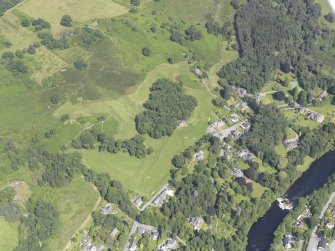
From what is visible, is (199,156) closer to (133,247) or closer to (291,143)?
(291,143)

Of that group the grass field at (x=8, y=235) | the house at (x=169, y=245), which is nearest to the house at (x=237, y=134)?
the house at (x=169, y=245)

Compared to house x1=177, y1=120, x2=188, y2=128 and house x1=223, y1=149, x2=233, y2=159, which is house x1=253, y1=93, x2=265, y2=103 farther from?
house x1=177, y1=120, x2=188, y2=128

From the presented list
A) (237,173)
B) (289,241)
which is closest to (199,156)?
(237,173)

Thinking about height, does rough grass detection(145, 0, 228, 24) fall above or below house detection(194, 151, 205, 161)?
above

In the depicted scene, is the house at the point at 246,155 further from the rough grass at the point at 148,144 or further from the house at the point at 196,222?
the house at the point at 196,222

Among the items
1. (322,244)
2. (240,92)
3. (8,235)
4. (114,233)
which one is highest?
(322,244)

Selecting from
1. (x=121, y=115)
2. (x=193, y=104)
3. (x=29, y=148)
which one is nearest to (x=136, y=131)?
(x=121, y=115)

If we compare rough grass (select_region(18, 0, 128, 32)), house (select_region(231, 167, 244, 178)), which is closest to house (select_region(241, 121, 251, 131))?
house (select_region(231, 167, 244, 178))
